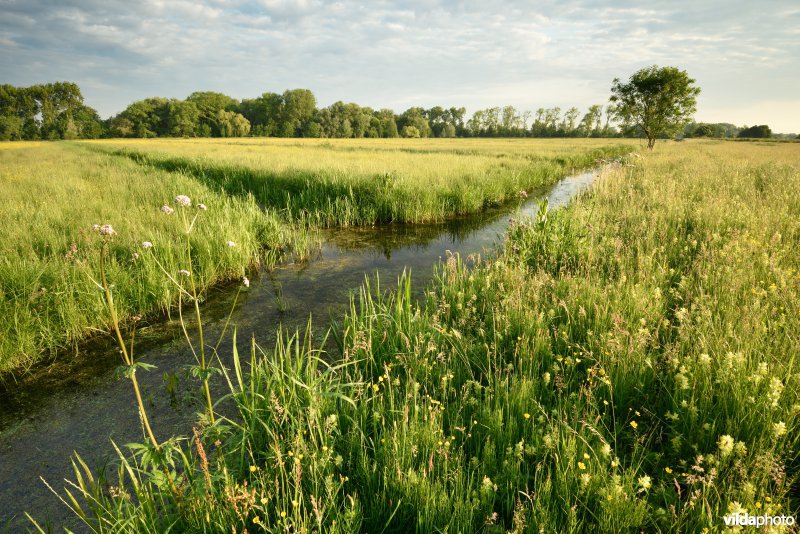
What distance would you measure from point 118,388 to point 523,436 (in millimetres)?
4153

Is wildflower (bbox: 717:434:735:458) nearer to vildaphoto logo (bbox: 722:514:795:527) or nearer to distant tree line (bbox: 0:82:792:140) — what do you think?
vildaphoto logo (bbox: 722:514:795:527)

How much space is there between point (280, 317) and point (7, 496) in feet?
10.0

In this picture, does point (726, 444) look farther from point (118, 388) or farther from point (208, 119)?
point (208, 119)

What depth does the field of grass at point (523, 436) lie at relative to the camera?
1.88 m

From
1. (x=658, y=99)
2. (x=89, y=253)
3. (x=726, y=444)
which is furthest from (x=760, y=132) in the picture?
(x=89, y=253)

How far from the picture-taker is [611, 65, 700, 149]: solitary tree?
107ft

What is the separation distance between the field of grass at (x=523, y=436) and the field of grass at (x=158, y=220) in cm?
134

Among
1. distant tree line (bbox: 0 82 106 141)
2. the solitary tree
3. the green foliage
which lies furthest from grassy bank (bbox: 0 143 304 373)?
the green foliage

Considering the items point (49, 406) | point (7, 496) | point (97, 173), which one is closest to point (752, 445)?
point (7, 496)

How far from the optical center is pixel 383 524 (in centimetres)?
201

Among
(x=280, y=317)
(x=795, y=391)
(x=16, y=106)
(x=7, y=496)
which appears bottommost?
(x=7, y=496)

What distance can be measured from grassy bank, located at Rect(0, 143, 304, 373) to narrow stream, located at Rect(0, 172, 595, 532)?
1.27ft

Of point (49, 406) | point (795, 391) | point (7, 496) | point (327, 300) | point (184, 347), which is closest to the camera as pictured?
point (795, 391)

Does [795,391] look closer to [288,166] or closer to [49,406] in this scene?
[49,406]
